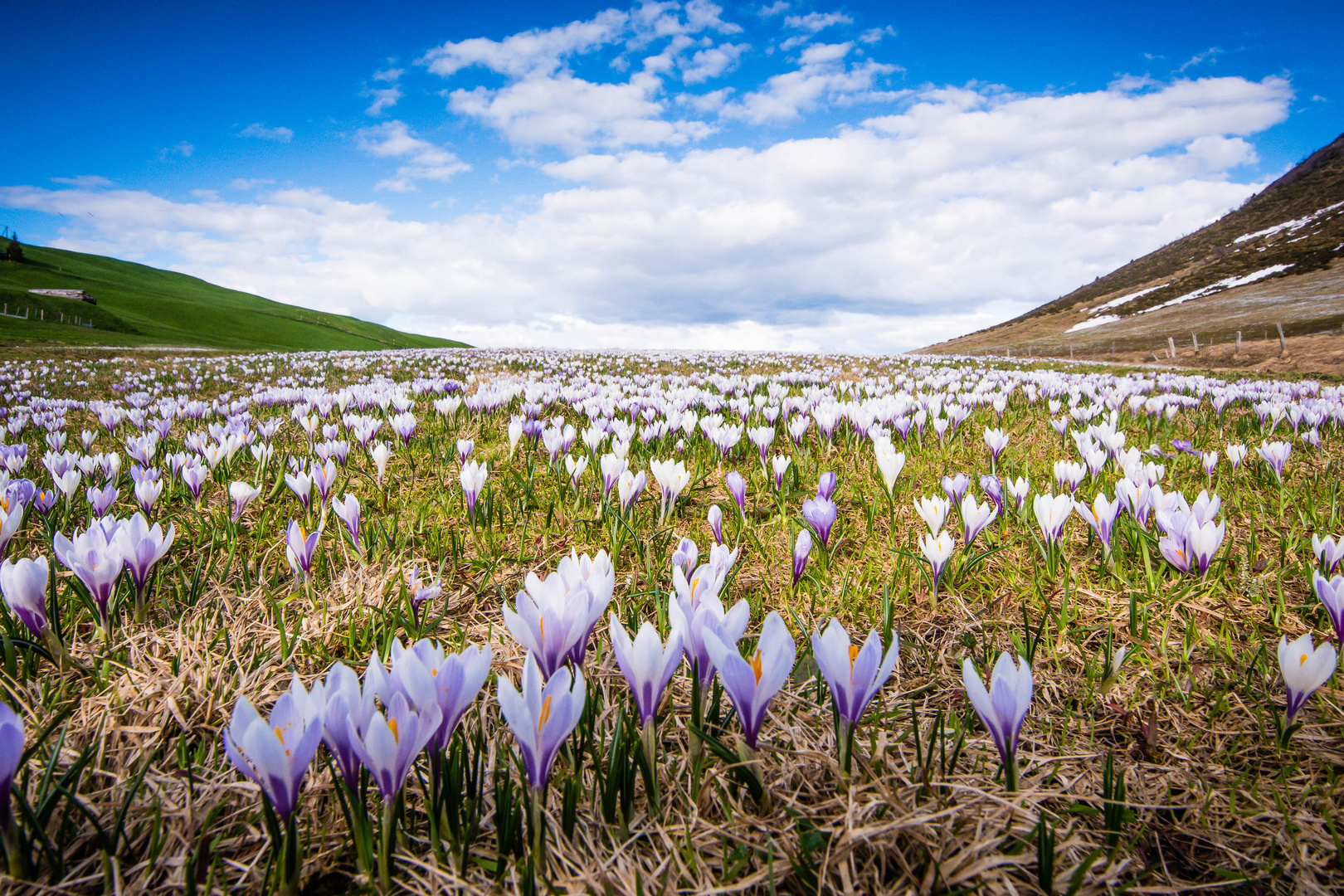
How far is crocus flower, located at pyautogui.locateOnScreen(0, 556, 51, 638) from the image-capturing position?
154 cm

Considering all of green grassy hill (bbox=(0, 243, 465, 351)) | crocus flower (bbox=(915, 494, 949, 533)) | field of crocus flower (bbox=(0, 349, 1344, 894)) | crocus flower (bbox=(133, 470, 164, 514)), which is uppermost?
green grassy hill (bbox=(0, 243, 465, 351))

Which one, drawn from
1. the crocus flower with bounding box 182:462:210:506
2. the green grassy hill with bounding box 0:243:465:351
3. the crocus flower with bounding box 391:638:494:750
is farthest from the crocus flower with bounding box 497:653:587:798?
the green grassy hill with bounding box 0:243:465:351

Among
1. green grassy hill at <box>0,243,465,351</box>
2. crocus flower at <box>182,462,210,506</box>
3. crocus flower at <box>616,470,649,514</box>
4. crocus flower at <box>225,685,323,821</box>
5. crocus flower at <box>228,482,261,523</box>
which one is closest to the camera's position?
crocus flower at <box>225,685,323,821</box>

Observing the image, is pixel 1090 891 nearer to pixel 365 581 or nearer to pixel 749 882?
pixel 749 882

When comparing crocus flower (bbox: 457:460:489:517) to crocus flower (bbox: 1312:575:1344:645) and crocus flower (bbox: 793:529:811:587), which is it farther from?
crocus flower (bbox: 793:529:811:587)

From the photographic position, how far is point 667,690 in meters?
1.73

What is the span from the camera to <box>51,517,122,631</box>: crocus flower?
166cm

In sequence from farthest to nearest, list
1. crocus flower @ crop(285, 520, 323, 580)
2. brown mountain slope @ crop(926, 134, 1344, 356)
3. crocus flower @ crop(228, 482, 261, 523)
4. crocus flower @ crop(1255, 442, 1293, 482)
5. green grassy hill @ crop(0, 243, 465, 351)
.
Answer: brown mountain slope @ crop(926, 134, 1344, 356) → green grassy hill @ crop(0, 243, 465, 351) → crocus flower @ crop(1255, 442, 1293, 482) → crocus flower @ crop(228, 482, 261, 523) → crocus flower @ crop(285, 520, 323, 580)

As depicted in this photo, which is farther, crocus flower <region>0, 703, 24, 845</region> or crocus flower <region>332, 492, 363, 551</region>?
crocus flower <region>332, 492, 363, 551</region>

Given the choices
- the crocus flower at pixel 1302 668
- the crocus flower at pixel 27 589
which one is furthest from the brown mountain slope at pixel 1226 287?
the crocus flower at pixel 27 589

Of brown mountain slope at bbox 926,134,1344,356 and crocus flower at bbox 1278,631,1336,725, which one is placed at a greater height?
brown mountain slope at bbox 926,134,1344,356

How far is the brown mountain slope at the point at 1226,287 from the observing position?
163 feet

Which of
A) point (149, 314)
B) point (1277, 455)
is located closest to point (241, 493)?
point (1277, 455)

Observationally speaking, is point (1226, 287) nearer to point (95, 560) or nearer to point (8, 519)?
point (95, 560)
